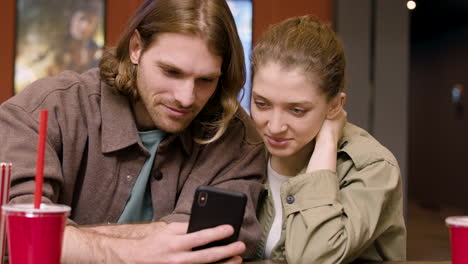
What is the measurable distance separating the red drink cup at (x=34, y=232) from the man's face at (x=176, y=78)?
0.76m

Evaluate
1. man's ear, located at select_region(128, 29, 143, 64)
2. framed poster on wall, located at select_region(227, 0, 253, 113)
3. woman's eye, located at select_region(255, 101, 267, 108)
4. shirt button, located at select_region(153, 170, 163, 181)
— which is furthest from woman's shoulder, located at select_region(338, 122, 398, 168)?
framed poster on wall, located at select_region(227, 0, 253, 113)

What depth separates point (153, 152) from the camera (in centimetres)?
179

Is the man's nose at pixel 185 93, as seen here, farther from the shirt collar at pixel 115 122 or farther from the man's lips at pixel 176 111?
the shirt collar at pixel 115 122

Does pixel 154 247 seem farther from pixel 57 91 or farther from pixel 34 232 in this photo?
pixel 57 91

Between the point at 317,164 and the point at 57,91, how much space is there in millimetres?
729

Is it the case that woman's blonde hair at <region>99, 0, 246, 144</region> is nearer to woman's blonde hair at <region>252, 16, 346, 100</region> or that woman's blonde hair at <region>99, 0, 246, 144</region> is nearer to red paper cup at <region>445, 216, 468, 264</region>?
woman's blonde hair at <region>252, 16, 346, 100</region>

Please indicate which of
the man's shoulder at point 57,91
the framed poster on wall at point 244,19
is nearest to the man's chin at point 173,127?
the man's shoulder at point 57,91

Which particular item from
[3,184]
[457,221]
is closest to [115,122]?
[3,184]

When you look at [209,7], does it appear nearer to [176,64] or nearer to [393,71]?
[176,64]

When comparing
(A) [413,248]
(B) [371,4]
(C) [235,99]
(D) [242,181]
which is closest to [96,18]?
(B) [371,4]

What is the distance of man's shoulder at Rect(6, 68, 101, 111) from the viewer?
1.67 metres

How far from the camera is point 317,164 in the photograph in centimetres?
156

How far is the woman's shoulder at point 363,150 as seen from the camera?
1.57 meters

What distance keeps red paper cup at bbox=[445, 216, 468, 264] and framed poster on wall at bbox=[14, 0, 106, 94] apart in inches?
113
